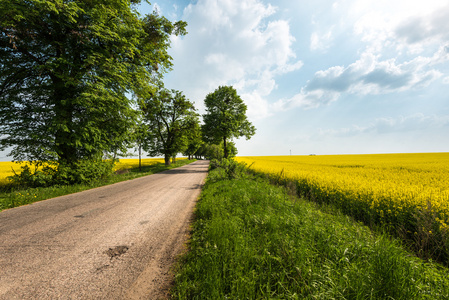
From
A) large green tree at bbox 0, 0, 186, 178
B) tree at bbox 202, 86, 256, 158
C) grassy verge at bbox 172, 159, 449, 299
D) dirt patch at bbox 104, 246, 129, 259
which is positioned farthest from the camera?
tree at bbox 202, 86, 256, 158

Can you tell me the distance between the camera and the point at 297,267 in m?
2.25

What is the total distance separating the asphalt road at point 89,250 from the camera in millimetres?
2164

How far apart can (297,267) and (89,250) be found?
3820mm

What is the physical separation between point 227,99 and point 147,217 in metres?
23.4

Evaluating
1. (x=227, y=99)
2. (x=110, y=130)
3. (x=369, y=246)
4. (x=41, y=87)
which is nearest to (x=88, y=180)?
(x=110, y=130)

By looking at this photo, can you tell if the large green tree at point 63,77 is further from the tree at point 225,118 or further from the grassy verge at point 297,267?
the tree at point 225,118

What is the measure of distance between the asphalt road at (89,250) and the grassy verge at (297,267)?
0.62m

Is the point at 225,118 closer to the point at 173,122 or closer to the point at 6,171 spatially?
the point at 173,122

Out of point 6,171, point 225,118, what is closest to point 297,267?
point 225,118

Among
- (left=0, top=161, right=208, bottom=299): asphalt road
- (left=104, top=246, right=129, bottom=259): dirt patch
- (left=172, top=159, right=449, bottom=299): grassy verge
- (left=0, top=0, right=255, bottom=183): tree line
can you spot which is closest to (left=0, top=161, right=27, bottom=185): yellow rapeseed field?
(left=0, top=0, right=255, bottom=183): tree line

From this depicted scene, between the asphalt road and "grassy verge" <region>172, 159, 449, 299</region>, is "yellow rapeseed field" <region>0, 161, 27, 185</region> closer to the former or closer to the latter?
the asphalt road

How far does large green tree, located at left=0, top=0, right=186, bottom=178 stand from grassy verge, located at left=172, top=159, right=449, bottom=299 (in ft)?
32.4

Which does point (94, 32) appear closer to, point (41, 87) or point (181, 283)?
point (41, 87)

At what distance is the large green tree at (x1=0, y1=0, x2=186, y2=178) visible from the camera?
7.87m
